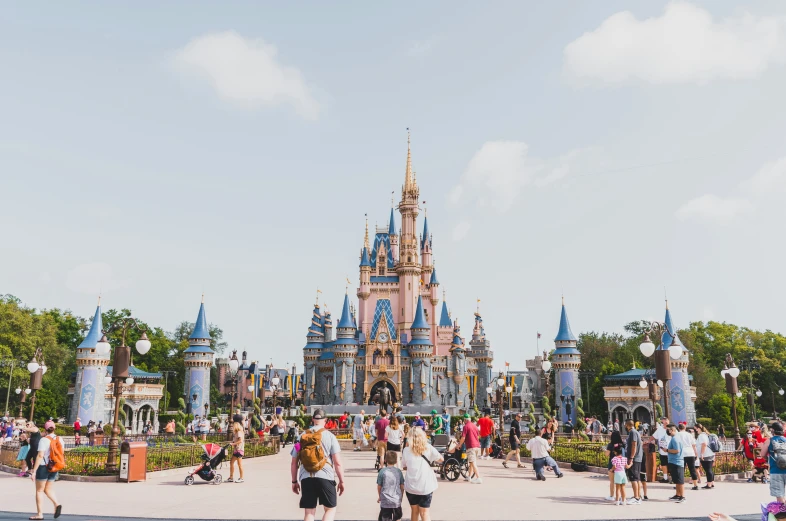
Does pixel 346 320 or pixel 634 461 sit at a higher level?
pixel 346 320

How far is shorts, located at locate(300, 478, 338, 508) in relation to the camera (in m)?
7.83

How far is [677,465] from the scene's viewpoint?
13.2 meters

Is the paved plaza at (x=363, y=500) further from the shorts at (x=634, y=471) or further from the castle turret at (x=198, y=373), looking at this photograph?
the castle turret at (x=198, y=373)

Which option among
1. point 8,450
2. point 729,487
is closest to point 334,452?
point 729,487

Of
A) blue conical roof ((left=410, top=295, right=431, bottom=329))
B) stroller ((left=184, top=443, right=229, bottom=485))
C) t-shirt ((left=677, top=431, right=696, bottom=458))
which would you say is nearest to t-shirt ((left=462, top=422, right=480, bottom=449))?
t-shirt ((left=677, top=431, right=696, bottom=458))

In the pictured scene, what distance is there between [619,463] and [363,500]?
17.2ft

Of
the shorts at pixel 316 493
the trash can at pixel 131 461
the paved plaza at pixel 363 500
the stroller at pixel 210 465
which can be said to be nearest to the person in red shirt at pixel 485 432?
the paved plaza at pixel 363 500

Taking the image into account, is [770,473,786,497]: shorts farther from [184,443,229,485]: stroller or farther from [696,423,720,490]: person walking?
[184,443,229,485]: stroller

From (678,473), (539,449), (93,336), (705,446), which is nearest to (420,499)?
(678,473)

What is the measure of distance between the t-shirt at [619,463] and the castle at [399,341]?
186 ft

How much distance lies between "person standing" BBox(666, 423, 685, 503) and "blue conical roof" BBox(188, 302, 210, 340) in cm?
5535

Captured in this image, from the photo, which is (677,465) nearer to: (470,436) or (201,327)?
(470,436)

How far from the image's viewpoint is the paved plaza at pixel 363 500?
11.2 meters

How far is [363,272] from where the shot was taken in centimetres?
8312
